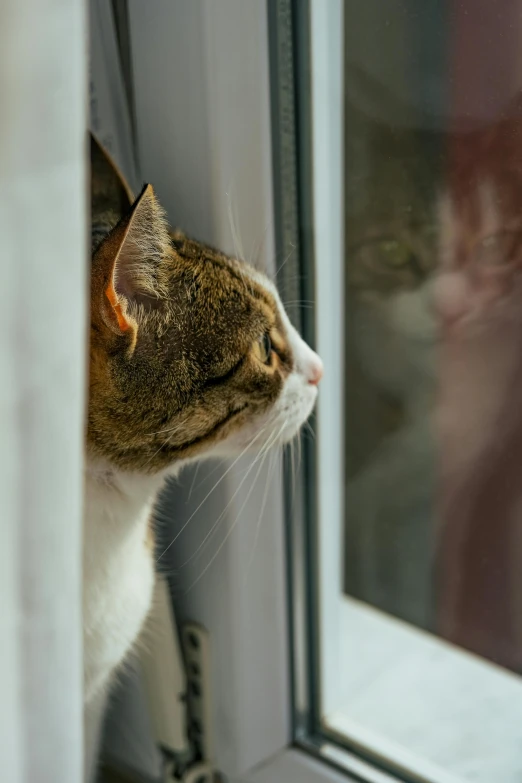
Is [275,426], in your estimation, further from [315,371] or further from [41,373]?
[41,373]

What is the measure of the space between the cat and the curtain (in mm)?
157

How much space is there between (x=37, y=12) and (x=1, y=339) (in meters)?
0.15

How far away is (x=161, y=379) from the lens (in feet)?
1.95

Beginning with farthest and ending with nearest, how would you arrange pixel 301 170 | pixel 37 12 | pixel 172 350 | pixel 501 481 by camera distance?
pixel 501 481 → pixel 301 170 → pixel 172 350 → pixel 37 12

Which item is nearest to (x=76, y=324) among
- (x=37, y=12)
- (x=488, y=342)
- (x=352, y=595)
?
(x=37, y=12)

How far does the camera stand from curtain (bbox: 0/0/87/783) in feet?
1.15

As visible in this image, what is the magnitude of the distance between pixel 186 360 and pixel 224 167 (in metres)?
0.17

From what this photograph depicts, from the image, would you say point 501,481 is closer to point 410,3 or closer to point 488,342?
point 488,342

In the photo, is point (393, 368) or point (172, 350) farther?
point (393, 368)

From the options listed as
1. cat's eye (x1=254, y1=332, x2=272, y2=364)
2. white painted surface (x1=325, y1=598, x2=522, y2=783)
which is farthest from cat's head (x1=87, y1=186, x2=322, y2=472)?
white painted surface (x1=325, y1=598, x2=522, y2=783)

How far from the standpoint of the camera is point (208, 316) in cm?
61

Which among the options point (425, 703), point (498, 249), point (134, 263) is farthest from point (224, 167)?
Result: point (425, 703)

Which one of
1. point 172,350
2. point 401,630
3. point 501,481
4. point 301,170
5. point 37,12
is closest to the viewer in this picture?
point 37,12

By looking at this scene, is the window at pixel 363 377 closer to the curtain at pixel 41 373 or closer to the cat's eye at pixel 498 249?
Result: the cat's eye at pixel 498 249
